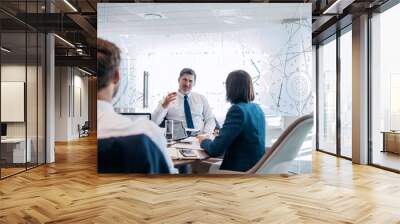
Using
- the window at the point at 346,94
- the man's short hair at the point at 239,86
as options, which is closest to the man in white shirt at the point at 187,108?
the man's short hair at the point at 239,86

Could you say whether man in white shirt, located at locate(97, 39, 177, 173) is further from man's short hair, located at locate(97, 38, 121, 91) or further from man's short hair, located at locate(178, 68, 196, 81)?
Result: man's short hair, located at locate(178, 68, 196, 81)

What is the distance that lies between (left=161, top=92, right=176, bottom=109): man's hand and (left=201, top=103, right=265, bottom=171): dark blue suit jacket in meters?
0.88

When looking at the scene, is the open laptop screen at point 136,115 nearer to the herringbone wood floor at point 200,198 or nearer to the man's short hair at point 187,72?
the man's short hair at point 187,72

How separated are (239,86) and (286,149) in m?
1.34

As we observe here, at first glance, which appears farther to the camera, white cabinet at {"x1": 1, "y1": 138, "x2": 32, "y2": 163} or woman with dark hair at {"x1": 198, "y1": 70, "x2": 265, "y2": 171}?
white cabinet at {"x1": 1, "y1": 138, "x2": 32, "y2": 163}

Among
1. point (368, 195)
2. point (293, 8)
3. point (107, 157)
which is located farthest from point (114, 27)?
point (368, 195)

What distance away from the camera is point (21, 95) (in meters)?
7.05

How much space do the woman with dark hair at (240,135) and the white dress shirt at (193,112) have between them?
0.71 ft

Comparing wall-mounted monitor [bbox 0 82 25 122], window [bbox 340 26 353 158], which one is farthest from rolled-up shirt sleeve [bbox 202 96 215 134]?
window [bbox 340 26 353 158]

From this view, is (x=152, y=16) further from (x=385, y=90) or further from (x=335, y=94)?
(x=335, y=94)

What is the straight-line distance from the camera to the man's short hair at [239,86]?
252 inches

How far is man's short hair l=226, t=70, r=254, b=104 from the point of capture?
252 inches

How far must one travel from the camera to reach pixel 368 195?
16.3 feet

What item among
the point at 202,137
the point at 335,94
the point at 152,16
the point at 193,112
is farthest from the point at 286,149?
A: the point at 335,94
